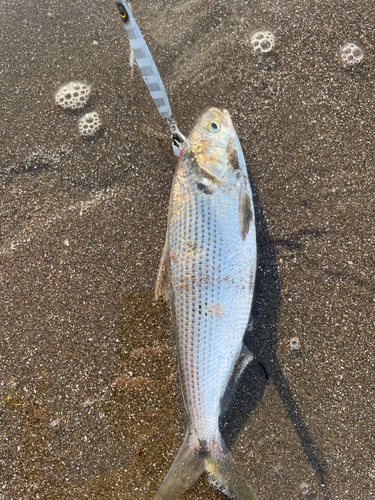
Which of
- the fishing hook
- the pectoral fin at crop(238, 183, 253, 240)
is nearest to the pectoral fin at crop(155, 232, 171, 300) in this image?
the pectoral fin at crop(238, 183, 253, 240)

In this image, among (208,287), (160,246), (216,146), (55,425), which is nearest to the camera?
(208,287)

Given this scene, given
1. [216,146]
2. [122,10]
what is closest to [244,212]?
[216,146]

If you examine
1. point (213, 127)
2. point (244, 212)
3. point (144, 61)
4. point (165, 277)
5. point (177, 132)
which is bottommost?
point (165, 277)

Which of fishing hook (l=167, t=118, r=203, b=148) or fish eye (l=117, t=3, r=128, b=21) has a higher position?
fish eye (l=117, t=3, r=128, b=21)

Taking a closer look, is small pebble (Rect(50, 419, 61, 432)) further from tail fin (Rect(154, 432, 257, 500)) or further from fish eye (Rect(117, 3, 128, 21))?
fish eye (Rect(117, 3, 128, 21))

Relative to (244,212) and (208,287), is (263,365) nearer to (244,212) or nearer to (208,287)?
(208,287)

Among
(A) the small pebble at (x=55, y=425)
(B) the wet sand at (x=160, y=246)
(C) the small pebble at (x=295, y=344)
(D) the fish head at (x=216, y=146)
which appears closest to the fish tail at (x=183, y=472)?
(B) the wet sand at (x=160, y=246)

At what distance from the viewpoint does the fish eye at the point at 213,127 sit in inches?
118

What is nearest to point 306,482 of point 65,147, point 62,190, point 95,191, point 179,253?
point 179,253

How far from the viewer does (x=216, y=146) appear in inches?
117

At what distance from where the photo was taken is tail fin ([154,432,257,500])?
2.85m

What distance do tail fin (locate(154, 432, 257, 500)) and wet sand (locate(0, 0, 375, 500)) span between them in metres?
0.25

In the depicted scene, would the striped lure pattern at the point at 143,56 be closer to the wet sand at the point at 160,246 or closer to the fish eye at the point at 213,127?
the fish eye at the point at 213,127

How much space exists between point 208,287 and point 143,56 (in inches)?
77.5
